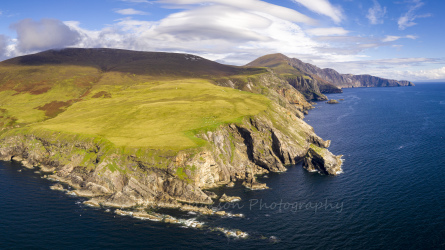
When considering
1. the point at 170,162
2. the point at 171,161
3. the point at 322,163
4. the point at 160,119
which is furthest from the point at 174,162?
the point at 322,163

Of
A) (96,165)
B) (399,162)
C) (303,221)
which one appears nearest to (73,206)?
(96,165)

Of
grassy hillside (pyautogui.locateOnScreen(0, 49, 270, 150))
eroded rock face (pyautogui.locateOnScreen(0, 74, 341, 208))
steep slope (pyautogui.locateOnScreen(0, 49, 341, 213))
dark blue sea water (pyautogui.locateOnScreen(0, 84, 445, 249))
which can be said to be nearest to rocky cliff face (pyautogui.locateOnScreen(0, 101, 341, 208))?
eroded rock face (pyautogui.locateOnScreen(0, 74, 341, 208))

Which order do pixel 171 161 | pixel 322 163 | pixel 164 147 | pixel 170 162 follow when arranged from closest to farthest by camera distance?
1. pixel 170 162
2. pixel 171 161
3. pixel 164 147
4. pixel 322 163

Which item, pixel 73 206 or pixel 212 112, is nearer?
pixel 73 206

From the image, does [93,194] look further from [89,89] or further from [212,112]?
[89,89]

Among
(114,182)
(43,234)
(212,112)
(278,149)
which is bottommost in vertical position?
(43,234)

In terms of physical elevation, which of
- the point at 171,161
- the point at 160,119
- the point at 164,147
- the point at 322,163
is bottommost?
the point at 322,163

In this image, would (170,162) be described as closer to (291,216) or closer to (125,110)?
(291,216)

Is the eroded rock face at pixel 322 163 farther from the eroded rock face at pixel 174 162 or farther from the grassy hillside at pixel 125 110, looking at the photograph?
the grassy hillside at pixel 125 110

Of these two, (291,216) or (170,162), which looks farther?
(170,162)
